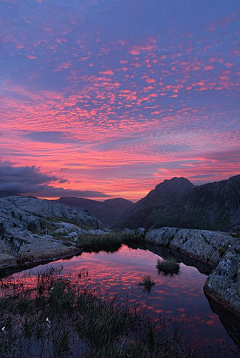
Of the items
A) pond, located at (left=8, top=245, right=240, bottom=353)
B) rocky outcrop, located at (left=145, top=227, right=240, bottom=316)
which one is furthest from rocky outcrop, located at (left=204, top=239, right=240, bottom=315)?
pond, located at (left=8, top=245, right=240, bottom=353)

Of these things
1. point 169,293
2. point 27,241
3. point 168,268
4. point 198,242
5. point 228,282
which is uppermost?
point 228,282

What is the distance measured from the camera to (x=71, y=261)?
25.2m

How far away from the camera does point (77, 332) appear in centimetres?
912

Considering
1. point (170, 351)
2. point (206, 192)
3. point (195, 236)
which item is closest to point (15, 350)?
point (170, 351)

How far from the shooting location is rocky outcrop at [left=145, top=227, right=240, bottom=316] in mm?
12547

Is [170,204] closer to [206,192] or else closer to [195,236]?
[206,192]

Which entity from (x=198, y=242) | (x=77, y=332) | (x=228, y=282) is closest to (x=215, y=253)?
(x=198, y=242)

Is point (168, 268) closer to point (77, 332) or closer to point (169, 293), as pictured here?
point (169, 293)

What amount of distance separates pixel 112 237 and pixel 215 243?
20571 mm

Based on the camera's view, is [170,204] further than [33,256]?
Yes

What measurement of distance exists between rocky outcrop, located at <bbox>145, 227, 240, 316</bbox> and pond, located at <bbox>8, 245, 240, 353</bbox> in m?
0.76

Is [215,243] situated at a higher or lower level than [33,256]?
higher

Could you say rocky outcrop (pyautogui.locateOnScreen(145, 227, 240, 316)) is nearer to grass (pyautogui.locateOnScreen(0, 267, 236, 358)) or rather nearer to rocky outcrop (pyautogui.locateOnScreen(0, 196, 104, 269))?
grass (pyautogui.locateOnScreen(0, 267, 236, 358))

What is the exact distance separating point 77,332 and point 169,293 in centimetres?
734
